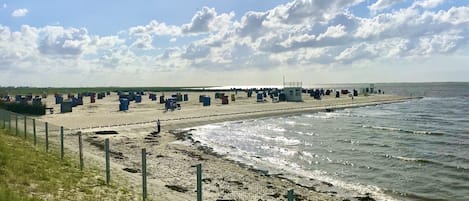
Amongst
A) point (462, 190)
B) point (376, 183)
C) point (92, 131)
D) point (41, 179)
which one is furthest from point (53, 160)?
point (92, 131)

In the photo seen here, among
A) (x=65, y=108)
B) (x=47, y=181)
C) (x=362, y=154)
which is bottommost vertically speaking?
(x=362, y=154)

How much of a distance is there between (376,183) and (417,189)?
161 cm

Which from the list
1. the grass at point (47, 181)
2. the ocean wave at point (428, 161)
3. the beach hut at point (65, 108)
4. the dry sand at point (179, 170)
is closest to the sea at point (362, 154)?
the ocean wave at point (428, 161)

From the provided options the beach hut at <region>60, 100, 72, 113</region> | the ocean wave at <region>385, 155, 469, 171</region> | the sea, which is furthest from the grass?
the beach hut at <region>60, 100, 72, 113</region>

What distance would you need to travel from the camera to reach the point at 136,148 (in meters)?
25.1

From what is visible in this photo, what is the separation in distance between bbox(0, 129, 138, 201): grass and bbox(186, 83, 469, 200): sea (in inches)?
340

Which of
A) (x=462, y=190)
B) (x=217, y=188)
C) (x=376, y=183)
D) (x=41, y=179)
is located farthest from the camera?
(x=376, y=183)

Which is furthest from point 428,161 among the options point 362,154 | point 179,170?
point 179,170

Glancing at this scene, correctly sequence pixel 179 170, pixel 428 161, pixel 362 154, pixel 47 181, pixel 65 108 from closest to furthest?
1. pixel 47 181
2. pixel 179 170
3. pixel 428 161
4. pixel 362 154
5. pixel 65 108

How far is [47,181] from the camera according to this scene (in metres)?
A: 11.3

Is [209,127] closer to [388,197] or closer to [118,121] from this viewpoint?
[118,121]

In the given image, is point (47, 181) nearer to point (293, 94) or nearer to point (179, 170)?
point (179, 170)

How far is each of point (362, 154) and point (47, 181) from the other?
59.9ft

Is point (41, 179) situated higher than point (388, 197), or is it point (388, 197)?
point (41, 179)
